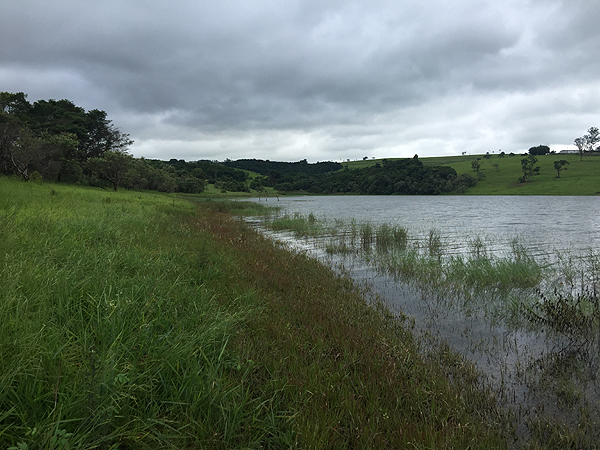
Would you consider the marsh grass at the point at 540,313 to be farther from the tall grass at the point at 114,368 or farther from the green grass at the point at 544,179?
the green grass at the point at 544,179

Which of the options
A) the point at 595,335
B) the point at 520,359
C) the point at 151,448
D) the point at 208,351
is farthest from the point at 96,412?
the point at 595,335

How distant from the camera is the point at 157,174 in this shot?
7556 cm

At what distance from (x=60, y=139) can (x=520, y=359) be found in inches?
2067

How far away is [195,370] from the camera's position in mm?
2895

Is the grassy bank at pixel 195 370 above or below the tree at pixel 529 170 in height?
below

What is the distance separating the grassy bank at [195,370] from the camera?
7.43 ft

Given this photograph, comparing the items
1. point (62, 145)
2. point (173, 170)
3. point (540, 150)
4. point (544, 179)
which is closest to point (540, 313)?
point (62, 145)

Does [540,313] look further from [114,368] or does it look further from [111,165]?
[111,165]

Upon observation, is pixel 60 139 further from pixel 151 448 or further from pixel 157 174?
pixel 151 448

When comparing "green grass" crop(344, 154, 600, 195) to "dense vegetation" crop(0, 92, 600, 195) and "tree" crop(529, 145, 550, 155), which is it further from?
"tree" crop(529, 145, 550, 155)

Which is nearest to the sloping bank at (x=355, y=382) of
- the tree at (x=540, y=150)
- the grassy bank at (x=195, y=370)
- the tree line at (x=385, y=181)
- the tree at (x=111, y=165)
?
the grassy bank at (x=195, y=370)

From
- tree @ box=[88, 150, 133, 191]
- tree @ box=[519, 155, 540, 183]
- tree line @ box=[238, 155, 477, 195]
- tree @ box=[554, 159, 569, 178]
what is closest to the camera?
tree @ box=[88, 150, 133, 191]

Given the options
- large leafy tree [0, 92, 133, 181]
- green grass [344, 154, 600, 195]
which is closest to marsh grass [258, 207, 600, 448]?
large leafy tree [0, 92, 133, 181]

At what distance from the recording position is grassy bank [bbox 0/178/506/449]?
2.26 meters
